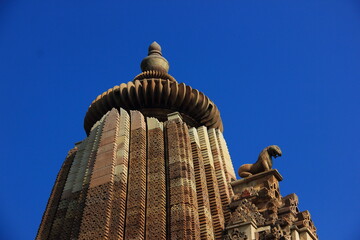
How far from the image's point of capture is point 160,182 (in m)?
17.1

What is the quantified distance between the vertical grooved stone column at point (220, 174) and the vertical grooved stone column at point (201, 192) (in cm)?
68

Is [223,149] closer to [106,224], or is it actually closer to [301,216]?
[301,216]

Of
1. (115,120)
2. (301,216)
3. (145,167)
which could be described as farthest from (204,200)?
(115,120)

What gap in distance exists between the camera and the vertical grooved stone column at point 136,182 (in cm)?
1547

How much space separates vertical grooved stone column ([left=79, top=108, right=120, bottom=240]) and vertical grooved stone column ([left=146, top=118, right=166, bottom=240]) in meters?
1.01

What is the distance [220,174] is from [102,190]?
424cm

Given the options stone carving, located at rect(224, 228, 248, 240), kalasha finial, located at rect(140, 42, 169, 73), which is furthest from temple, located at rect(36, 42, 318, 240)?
kalasha finial, located at rect(140, 42, 169, 73)

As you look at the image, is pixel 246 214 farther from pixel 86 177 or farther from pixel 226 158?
pixel 226 158

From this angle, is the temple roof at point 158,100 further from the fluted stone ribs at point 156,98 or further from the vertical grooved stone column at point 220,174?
the vertical grooved stone column at point 220,174

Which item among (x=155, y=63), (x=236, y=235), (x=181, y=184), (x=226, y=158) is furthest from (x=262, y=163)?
(x=155, y=63)

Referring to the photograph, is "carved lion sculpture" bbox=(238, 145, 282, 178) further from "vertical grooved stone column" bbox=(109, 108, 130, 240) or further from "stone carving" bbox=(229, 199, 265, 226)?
"vertical grooved stone column" bbox=(109, 108, 130, 240)

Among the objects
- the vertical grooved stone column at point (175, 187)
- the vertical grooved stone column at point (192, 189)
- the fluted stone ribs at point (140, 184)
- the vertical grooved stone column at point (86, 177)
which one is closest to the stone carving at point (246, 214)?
the fluted stone ribs at point (140, 184)

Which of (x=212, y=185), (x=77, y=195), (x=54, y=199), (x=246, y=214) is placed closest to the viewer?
(x=246, y=214)

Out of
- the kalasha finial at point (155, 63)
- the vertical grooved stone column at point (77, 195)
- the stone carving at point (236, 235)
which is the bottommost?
the stone carving at point (236, 235)
